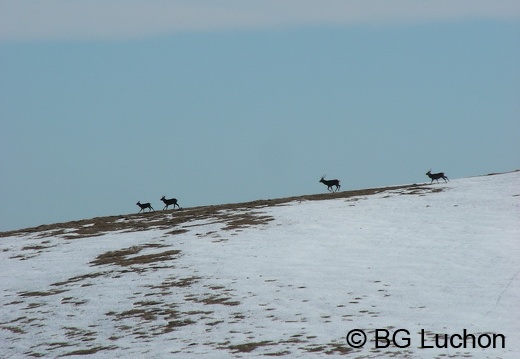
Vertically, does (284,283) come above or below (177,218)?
below

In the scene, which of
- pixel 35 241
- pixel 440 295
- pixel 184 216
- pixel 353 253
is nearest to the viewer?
pixel 440 295

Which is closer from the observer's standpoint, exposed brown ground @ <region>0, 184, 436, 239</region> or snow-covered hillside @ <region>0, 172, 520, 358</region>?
snow-covered hillside @ <region>0, 172, 520, 358</region>

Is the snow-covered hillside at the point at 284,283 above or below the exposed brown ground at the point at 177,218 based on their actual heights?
below

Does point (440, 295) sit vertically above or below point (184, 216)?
below

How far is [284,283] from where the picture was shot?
3066cm

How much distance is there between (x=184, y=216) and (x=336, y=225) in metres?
15.0

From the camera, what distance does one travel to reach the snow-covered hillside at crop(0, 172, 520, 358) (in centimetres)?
2320

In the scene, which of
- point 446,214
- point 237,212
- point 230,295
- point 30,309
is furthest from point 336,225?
point 30,309

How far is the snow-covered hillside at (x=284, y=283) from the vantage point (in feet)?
76.1

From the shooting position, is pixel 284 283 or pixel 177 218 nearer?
pixel 284 283

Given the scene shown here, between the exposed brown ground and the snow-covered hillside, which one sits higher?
the exposed brown ground

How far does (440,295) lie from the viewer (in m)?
27.4

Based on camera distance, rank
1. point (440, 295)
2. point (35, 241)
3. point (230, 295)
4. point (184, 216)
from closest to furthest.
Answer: point (440, 295) → point (230, 295) → point (35, 241) → point (184, 216)

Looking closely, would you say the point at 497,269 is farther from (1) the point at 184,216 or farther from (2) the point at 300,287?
(1) the point at 184,216
